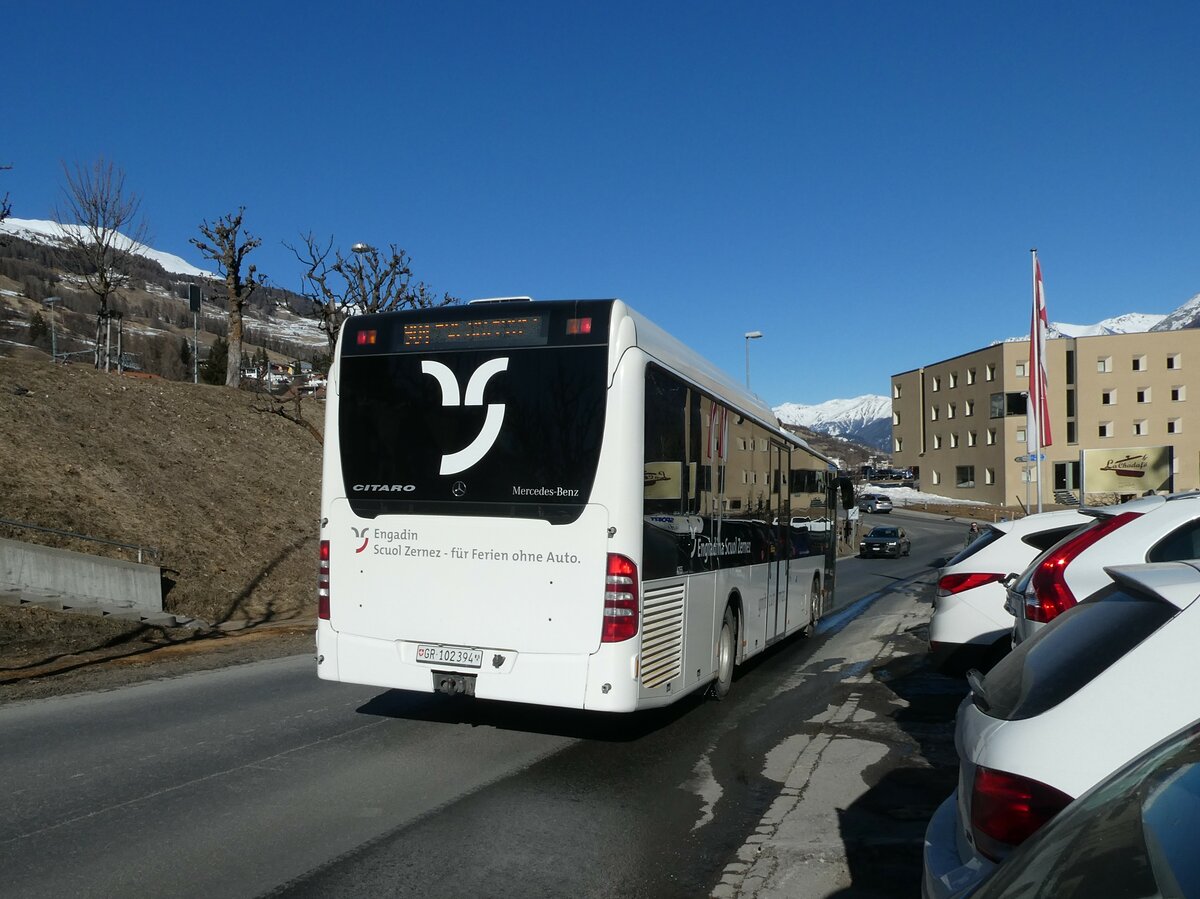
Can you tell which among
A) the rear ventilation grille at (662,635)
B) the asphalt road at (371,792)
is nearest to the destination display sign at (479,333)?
the rear ventilation grille at (662,635)

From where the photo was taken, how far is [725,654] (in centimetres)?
977

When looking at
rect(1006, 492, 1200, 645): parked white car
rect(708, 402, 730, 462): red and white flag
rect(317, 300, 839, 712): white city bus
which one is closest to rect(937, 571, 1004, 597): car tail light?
rect(708, 402, 730, 462): red and white flag

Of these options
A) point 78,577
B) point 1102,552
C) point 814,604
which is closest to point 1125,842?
point 1102,552

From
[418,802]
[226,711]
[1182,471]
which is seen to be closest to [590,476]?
[418,802]

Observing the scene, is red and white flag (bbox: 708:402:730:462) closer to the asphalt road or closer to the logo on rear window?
the logo on rear window

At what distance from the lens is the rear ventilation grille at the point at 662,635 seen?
7.34 meters

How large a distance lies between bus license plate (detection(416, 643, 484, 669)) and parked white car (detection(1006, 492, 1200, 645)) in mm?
3741

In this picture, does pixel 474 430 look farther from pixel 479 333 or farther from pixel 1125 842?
pixel 1125 842

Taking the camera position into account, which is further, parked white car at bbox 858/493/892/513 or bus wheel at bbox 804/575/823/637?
parked white car at bbox 858/493/892/513

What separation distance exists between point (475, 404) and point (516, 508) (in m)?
0.89

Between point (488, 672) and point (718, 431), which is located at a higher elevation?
point (718, 431)

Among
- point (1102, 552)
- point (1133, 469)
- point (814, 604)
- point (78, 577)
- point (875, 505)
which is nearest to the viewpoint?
point (1102, 552)

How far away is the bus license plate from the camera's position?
742cm

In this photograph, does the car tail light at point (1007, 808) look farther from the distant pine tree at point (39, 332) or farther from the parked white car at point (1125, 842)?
the distant pine tree at point (39, 332)
